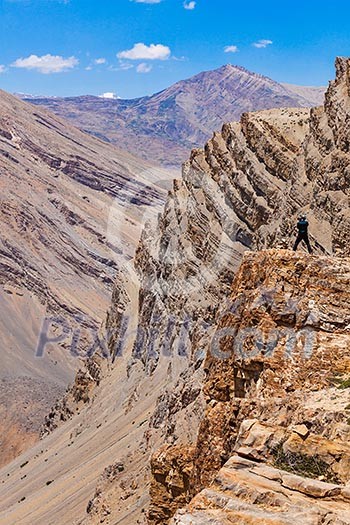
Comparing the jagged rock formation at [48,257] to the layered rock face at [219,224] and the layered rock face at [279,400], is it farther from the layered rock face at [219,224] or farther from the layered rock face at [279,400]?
the layered rock face at [279,400]

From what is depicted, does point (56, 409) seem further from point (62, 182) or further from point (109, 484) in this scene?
point (62, 182)

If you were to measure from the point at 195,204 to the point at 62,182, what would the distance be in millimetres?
88922

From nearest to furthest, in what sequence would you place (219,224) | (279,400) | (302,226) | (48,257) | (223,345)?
(279,400)
(223,345)
(302,226)
(219,224)
(48,257)

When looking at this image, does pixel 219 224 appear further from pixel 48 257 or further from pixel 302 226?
pixel 48 257

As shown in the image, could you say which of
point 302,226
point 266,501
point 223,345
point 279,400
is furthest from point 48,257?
point 266,501

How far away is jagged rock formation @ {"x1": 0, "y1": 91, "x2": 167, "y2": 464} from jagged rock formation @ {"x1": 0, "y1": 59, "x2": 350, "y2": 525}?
76.2 ft

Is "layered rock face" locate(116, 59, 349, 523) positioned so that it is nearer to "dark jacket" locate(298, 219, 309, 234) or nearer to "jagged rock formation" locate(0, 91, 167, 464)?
"dark jacket" locate(298, 219, 309, 234)

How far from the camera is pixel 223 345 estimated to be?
12242mm

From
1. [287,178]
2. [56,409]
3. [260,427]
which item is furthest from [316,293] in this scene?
[56,409]

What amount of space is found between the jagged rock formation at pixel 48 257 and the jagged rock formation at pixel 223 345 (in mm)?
23219

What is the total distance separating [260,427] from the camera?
27.5 feet

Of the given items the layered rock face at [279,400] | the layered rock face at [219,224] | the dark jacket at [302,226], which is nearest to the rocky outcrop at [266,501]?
the layered rock face at [279,400]

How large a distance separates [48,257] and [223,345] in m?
86.6

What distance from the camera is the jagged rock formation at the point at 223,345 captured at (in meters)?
9.81
